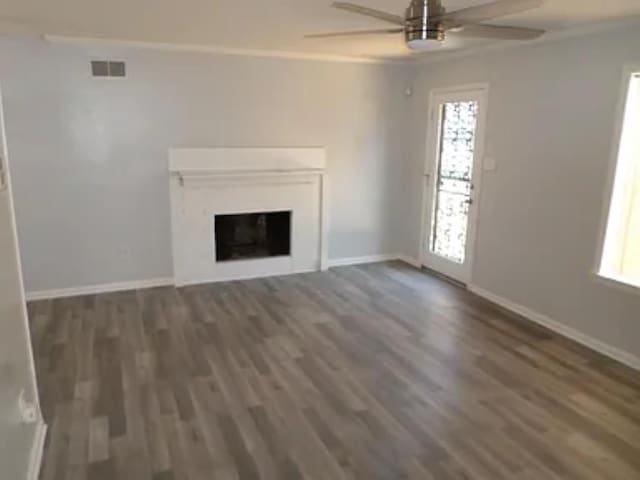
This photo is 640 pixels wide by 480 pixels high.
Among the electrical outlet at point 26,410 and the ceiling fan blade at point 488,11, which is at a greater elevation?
the ceiling fan blade at point 488,11

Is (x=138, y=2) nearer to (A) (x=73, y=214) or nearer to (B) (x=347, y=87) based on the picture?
(A) (x=73, y=214)

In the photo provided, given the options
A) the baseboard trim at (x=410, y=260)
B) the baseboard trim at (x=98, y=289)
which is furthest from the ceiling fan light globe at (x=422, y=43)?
the baseboard trim at (x=410, y=260)

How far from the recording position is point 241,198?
549 centimetres

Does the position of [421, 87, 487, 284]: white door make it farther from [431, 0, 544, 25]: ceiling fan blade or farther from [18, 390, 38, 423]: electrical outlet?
[18, 390, 38, 423]: electrical outlet

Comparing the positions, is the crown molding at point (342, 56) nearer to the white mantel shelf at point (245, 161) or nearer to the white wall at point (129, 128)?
the white wall at point (129, 128)

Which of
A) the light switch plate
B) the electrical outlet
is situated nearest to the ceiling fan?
the electrical outlet

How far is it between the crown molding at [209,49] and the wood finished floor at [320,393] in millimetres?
2462

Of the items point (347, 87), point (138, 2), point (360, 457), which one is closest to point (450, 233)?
point (347, 87)

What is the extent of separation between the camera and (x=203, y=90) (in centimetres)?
512

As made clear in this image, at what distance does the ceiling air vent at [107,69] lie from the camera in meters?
4.71

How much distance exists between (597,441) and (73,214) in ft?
15.5

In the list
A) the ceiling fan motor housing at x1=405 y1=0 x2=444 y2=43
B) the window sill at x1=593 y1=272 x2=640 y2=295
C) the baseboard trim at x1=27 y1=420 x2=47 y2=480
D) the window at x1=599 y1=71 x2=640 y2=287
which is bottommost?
the baseboard trim at x1=27 y1=420 x2=47 y2=480

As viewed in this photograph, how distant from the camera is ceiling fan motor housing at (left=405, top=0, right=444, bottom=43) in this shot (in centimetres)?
238

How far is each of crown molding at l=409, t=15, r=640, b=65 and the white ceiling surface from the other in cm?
8
